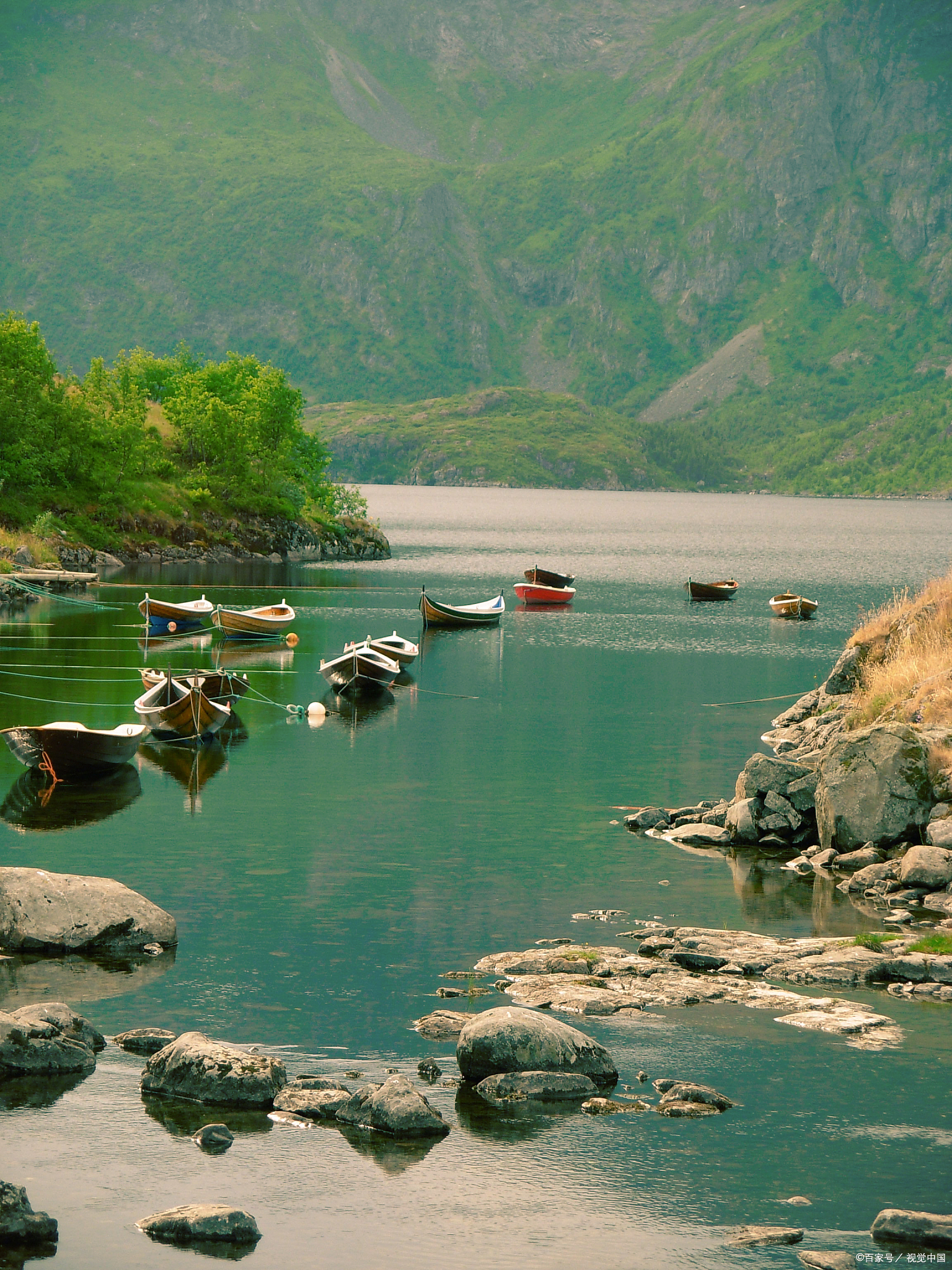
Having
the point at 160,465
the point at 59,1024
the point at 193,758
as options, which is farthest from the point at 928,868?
the point at 160,465

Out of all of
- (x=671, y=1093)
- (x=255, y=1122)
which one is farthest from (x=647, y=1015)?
(x=255, y=1122)

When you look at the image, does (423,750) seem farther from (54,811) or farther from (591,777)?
(54,811)

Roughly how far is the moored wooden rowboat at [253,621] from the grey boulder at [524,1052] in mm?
58791

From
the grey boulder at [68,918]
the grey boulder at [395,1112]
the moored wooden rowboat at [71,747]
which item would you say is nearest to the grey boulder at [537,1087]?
the grey boulder at [395,1112]

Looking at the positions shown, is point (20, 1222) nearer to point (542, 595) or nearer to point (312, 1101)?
point (312, 1101)

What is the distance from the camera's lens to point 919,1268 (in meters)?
14.7

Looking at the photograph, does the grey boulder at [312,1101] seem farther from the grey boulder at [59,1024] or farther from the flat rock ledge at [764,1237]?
the flat rock ledge at [764,1237]

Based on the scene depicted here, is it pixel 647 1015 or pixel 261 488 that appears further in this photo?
Answer: pixel 261 488

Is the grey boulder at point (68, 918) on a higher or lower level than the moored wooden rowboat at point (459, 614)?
lower

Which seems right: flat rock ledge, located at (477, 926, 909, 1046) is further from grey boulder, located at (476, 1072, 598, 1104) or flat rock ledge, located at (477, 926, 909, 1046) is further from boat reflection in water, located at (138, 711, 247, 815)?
boat reflection in water, located at (138, 711, 247, 815)

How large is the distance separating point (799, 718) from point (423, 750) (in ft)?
47.7

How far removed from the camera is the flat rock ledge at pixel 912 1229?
15141 mm

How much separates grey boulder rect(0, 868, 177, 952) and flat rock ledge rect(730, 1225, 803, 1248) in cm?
1322

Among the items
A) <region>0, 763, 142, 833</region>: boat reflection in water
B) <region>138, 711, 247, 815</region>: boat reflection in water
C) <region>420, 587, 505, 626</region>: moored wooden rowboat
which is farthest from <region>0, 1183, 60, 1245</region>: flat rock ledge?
<region>420, 587, 505, 626</region>: moored wooden rowboat
